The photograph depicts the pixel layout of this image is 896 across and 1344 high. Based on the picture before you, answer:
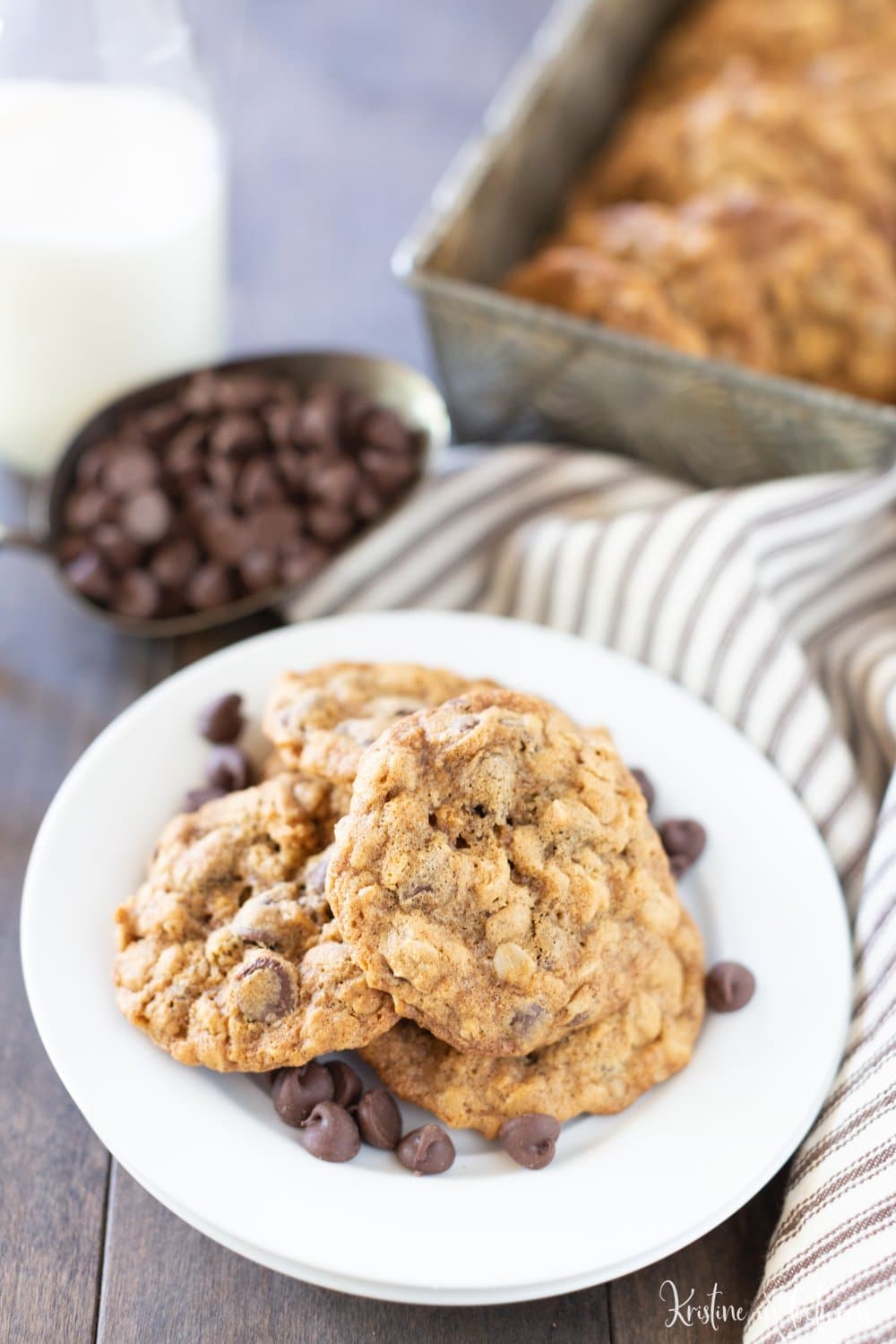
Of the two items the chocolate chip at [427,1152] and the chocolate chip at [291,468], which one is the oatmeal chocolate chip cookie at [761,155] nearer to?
the chocolate chip at [291,468]

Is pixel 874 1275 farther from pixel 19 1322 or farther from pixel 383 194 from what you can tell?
pixel 383 194

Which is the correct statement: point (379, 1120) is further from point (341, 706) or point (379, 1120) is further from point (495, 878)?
point (341, 706)

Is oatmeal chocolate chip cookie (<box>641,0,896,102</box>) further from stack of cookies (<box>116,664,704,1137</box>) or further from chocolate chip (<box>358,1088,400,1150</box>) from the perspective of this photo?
chocolate chip (<box>358,1088,400,1150</box>)

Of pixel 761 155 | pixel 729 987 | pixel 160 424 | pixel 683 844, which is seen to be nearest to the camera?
pixel 729 987

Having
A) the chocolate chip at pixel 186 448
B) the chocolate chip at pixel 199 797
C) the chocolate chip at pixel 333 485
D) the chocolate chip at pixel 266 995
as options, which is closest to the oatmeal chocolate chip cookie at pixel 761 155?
the chocolate chip at pixel 333 485

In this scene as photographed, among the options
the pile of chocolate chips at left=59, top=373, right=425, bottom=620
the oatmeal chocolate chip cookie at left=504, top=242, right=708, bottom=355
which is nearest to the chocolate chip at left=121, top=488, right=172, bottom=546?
the pile of chocolate chips at left=59, top=373, right=425, bottom=620

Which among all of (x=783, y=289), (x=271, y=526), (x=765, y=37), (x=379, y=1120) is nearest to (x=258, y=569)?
(x=271, y=526)
